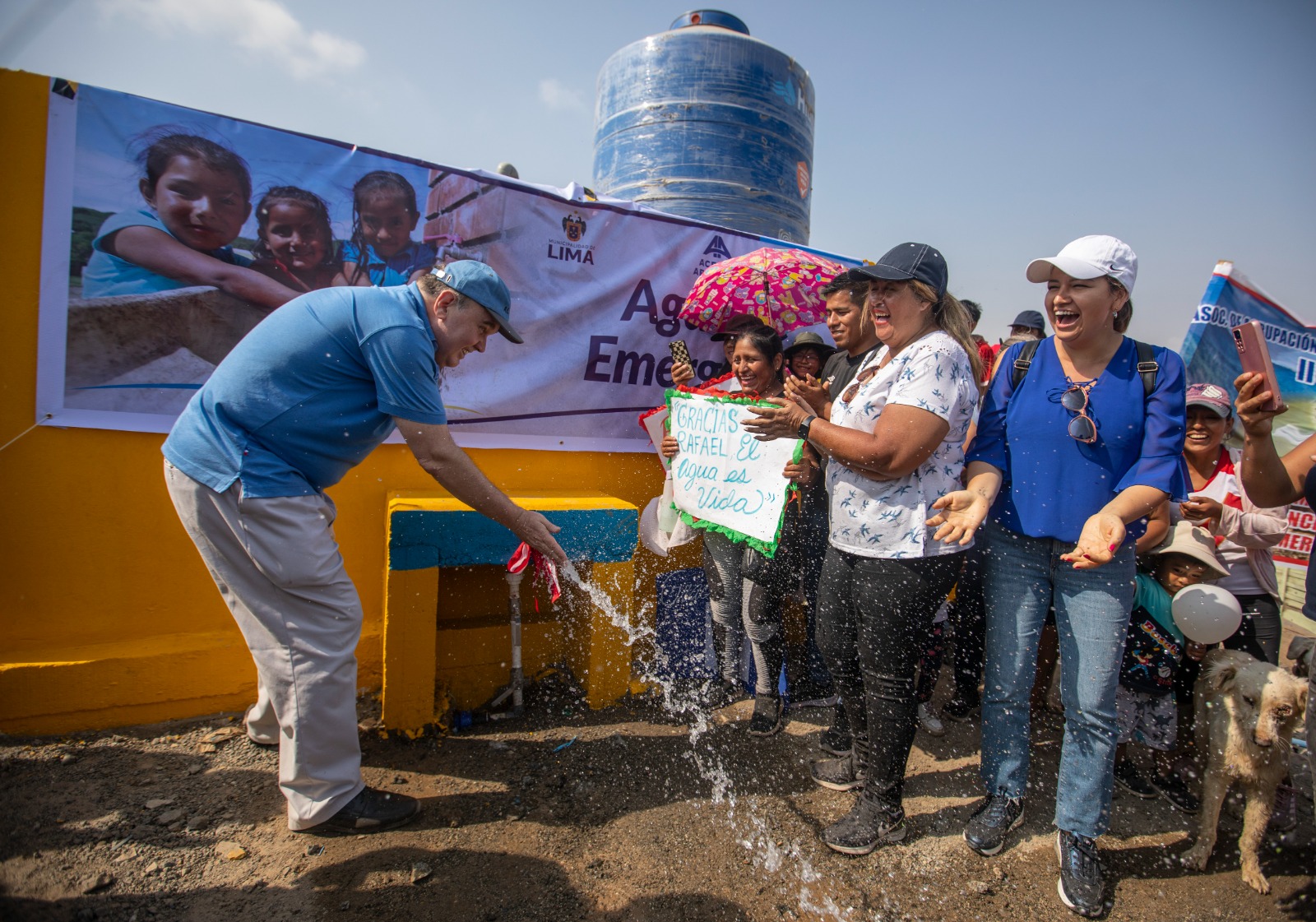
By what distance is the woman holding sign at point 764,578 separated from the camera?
11.3 ft

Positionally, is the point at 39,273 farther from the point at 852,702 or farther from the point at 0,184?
the point at 852,702

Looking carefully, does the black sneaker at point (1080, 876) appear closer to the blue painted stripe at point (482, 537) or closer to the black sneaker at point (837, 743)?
the black sneaker at point (837, 743)

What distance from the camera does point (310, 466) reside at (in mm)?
2443

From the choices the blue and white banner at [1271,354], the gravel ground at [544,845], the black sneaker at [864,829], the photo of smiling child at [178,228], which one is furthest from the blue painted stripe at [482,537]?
the blue and white banner at [1271,354]

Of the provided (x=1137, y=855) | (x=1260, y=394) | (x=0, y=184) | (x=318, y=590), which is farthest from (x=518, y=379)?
(x=1137, y=855)

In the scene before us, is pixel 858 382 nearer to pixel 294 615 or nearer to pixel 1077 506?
pixel 1077 506

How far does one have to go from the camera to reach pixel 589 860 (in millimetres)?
2473

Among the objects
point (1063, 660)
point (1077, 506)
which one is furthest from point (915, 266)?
point (1063, 660)

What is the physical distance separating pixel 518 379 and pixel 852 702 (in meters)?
2.55

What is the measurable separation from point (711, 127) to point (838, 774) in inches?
204

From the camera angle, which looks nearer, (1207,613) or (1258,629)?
(1207,613)

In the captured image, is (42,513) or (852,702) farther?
(42,513)

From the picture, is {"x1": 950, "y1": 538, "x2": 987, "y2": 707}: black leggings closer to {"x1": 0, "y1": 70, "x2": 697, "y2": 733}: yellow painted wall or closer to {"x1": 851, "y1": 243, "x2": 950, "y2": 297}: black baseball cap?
{"x1": 851, "y1": 243, "x2": 950, "y2": 297}: black baseball cap

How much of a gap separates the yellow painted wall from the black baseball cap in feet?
9.07
